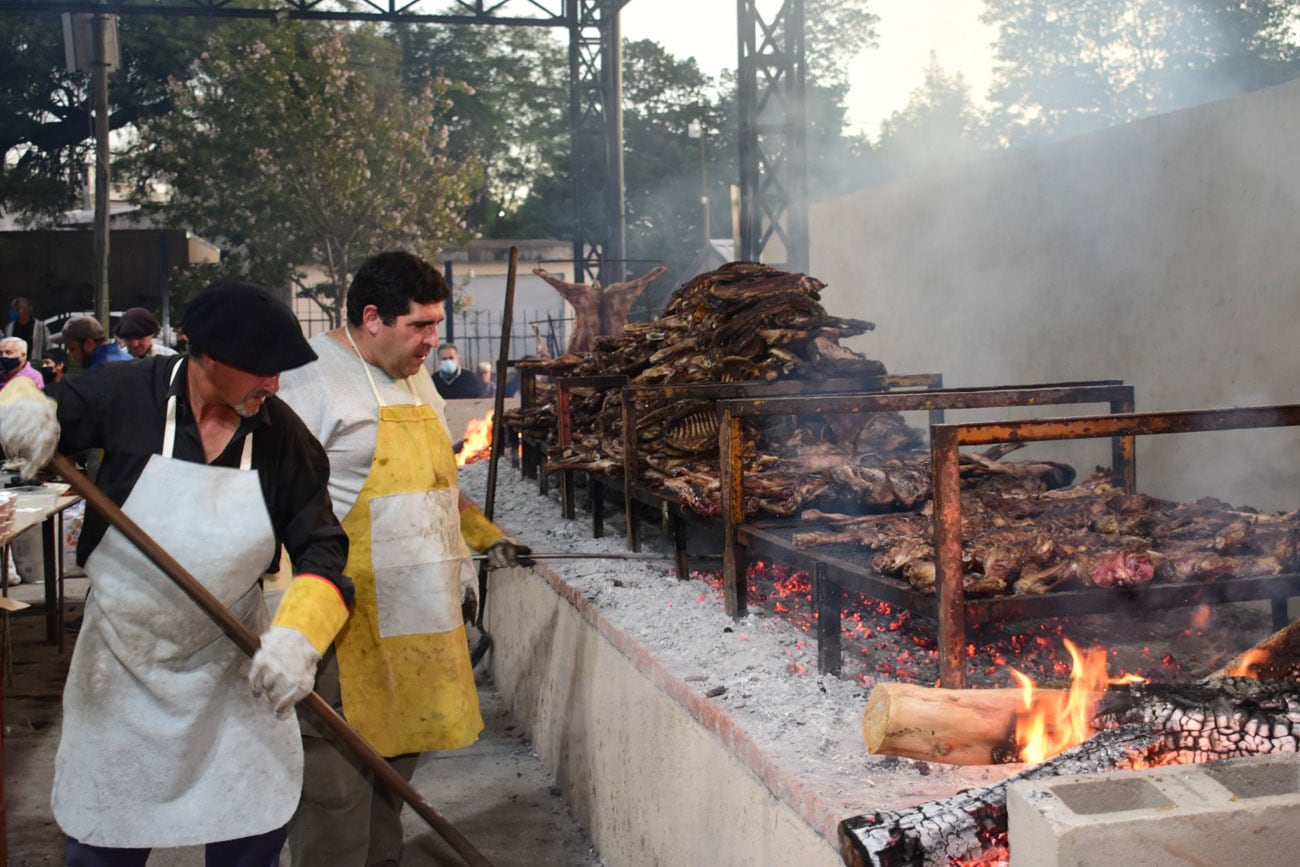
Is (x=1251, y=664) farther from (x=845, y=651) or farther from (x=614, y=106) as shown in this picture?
(x=614, y=106)

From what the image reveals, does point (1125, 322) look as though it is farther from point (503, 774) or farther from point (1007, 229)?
point (503, 774)

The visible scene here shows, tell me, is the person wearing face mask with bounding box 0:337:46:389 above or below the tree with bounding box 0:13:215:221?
below

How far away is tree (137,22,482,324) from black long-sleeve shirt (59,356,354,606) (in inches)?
941

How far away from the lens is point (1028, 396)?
4.81 m

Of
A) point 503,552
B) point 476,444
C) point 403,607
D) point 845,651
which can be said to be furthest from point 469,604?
point 476,444

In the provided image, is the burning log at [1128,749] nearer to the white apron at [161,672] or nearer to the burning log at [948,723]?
the burning log at [948,723]

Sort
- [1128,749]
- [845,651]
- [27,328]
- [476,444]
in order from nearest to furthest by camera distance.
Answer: [1128,749]
[845,651]
[476,444]
[27,328]

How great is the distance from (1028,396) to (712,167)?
167 feet

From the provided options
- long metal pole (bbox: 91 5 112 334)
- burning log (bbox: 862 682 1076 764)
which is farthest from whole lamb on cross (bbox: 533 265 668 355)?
burning log (bbox: 862 682 1076 764)

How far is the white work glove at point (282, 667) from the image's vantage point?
116 inches

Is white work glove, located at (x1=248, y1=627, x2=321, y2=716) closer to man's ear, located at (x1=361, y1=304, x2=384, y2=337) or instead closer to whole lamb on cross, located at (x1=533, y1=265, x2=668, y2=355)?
man's ear, located at (x1=361, y1=304, x2=384, y2=337)

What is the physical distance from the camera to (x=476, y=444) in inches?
481

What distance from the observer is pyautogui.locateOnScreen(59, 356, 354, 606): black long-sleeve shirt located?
306 cm

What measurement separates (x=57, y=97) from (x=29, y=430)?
32109 millimetres
